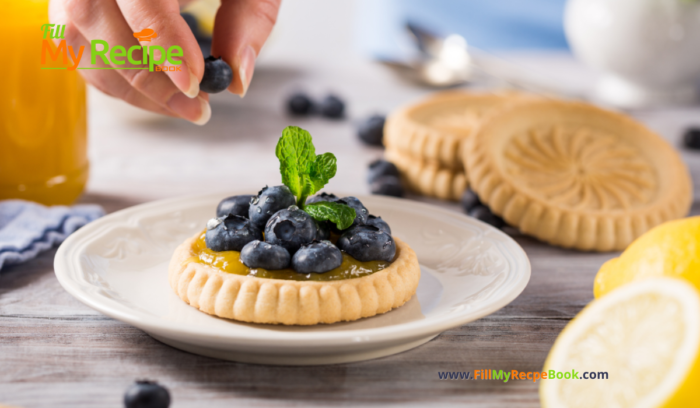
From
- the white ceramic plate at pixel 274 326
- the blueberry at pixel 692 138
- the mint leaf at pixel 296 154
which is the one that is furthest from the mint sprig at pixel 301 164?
the blueberry at pixel 692 138

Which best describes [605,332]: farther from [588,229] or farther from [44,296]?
[44,296]

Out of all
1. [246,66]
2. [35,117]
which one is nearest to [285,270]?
[246,66]

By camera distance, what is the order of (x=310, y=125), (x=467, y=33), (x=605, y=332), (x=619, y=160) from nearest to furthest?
1. (x=605, y=332)
2. (x=619, y=160)
3. (x=310, y=125)
4. (x=467, y=33)

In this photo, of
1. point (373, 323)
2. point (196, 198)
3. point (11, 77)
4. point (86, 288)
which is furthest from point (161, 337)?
point (11, 77)

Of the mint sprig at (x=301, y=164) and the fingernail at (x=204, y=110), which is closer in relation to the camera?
the mint sprig at (x=301, y=164)

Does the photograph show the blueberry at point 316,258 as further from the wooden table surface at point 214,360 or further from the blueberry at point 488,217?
the blueberry at point 488,217

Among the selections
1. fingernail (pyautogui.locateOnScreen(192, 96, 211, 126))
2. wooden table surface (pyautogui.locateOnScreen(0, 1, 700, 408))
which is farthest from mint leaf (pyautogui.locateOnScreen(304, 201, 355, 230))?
fingernail (pyautogui.locateOnScreen(192, 96, 211, 126))

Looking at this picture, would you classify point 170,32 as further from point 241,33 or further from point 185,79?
point 241,33
